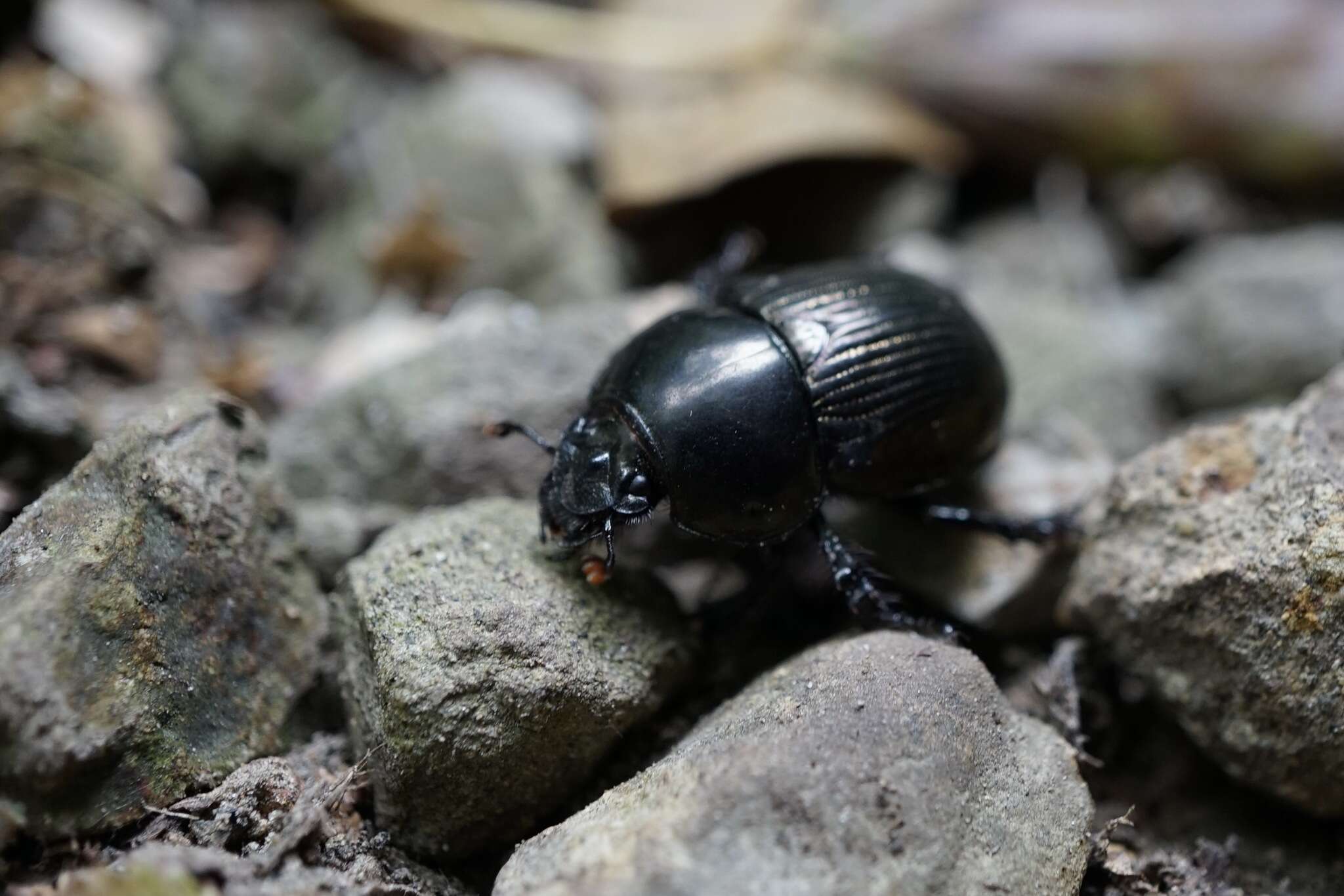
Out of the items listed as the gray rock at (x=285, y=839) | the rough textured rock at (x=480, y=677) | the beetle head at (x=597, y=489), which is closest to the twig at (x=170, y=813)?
the gray rock at (x=285, y=839)

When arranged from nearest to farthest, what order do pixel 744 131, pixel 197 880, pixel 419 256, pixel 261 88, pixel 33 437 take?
pixel 197 880 < pixel 33 437 < pixel 419 256 < pixel 744 131 < pixel 261 88

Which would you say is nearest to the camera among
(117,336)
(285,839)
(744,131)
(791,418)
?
(285,839)

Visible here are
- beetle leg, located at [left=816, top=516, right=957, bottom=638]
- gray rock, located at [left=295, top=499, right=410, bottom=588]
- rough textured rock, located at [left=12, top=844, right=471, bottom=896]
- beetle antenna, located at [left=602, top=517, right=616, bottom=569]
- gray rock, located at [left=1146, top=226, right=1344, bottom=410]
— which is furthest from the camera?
gray rock, located at [left=1146, top=226, right=1344, bottom=410]

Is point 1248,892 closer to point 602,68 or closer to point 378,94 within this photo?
point 602,68

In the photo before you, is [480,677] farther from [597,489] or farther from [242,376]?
[242,376]

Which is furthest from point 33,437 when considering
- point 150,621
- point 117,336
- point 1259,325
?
point 1259,325

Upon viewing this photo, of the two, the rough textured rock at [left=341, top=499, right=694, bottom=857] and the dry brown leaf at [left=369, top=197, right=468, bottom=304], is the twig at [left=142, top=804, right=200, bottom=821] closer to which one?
the rough textured rock at [left=341, top=499, right=694, bottom=857]

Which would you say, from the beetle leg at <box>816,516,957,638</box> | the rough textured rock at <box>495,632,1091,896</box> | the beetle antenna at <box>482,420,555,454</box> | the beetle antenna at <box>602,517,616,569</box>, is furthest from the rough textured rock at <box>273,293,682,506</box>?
the rough textured rock at <box>495,632,1091,896</box>
